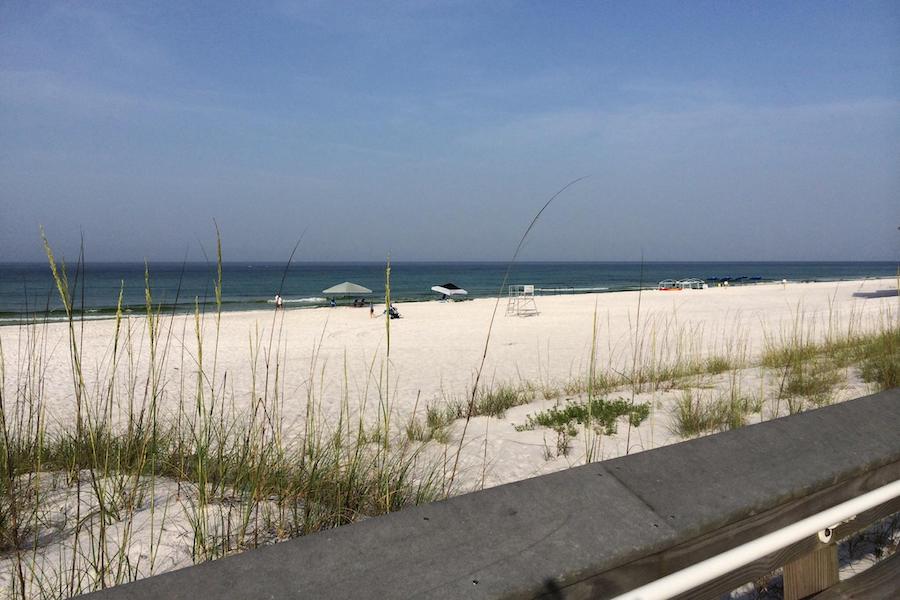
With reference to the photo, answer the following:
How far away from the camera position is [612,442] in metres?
3.77

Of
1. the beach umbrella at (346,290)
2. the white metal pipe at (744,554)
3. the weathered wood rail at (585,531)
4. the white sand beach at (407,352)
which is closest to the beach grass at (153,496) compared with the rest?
the white sand beach at (407,352)

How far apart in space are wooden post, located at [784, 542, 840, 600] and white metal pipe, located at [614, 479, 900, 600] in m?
0.21

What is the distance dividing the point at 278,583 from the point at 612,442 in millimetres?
3299

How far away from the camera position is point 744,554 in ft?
2.67

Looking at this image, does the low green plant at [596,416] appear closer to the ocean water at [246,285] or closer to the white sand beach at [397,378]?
the white sand beach at [397,378]

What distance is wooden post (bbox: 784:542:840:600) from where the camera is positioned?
113 centimetres

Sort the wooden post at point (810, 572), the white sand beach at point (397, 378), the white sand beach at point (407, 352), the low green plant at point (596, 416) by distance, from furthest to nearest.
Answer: the white sand beach at point (407, 352) → the low green plant at point (596, 416) → the white sand beach at point (397, 378) → the wooden post at point (810, 572)

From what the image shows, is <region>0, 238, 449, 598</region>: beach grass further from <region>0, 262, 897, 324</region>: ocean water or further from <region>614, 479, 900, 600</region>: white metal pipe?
<region>614, 479, 900, 600</region>: white metal pipe

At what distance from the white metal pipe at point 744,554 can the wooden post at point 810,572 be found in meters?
0.21

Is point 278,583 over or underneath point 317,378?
over

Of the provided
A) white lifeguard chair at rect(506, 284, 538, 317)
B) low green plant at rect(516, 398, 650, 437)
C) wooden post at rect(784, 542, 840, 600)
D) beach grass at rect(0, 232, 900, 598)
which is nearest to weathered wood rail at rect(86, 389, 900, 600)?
wooden post at rect(784, 542, 840, 600)

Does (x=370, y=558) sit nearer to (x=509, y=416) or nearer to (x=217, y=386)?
(x=509, y=416)

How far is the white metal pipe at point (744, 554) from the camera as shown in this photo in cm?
74

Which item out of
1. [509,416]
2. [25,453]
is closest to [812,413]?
[25,453]
